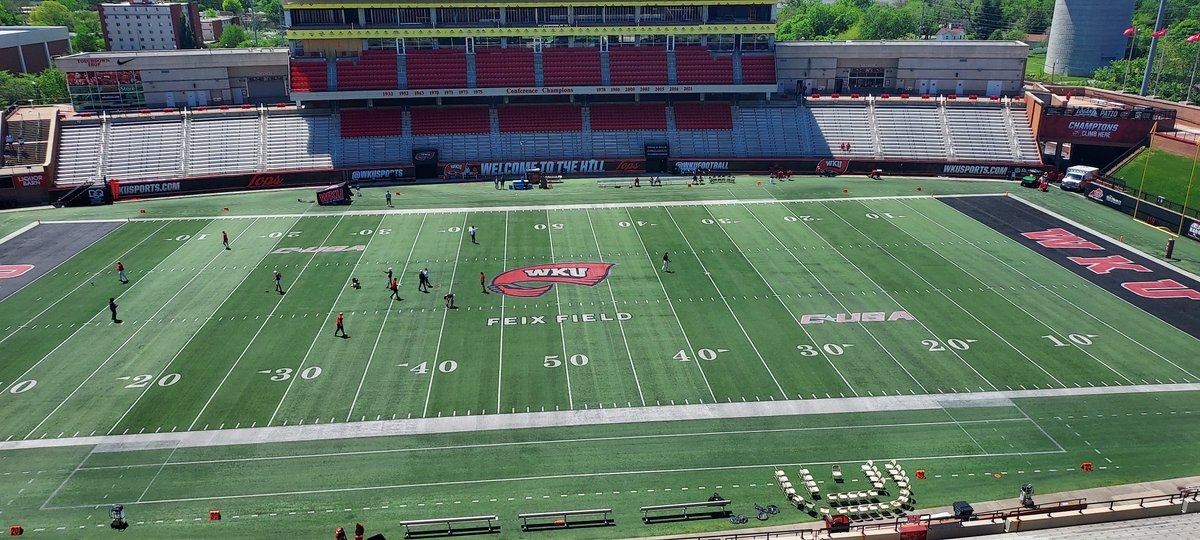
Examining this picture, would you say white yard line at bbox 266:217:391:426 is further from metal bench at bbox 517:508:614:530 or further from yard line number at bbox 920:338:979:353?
yard line number at bbox 920:338:979:353

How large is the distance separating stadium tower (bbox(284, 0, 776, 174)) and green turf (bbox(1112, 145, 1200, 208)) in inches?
1052

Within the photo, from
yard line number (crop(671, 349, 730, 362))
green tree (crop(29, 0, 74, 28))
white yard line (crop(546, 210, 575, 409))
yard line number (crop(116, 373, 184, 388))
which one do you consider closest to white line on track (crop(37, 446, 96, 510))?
yard line number (crop(116, 373, 184, 388))

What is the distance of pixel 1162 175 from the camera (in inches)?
2034

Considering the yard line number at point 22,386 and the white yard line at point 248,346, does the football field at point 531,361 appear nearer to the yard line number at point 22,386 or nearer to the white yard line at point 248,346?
the white yard line at point 248,346

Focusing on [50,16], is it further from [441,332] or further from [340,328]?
[441,332]

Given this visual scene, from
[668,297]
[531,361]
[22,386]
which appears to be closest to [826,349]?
[668,297]

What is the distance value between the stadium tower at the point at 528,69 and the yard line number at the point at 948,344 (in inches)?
1329

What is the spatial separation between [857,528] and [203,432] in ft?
66.2

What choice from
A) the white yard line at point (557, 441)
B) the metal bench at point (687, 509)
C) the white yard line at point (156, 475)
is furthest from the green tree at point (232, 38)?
the metal bench at point (687, 509)

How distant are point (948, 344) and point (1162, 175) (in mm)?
32587

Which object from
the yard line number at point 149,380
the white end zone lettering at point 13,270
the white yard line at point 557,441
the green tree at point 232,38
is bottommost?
the white yard line at point 557,441

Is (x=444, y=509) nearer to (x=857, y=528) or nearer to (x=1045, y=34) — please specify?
(x=857, y=528)

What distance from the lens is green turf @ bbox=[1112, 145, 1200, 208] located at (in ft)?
159

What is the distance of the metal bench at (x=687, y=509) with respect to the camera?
69.1ft
